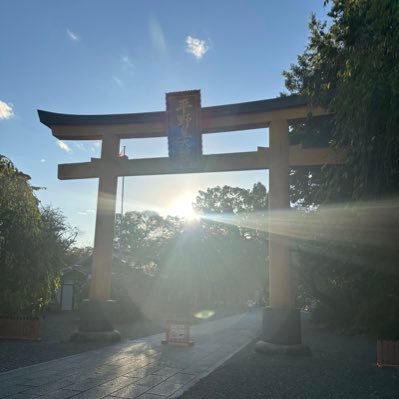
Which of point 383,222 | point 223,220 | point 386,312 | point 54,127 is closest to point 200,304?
point 223,220

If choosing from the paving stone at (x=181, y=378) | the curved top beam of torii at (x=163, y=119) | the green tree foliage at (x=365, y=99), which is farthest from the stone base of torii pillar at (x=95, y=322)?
the green tree foliage at (x=365, y=99)

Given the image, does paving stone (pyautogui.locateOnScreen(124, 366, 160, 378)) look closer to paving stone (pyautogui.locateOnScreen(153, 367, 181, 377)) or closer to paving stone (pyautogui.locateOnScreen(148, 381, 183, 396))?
paving stone (pyautogui.locateOnScreen(153, 367, 181, 377))

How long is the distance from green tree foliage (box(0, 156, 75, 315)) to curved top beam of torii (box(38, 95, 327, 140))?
2502mm

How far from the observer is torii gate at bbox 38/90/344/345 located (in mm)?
11891

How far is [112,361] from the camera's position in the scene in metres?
9.93

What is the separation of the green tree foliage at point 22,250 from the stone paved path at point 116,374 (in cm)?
410

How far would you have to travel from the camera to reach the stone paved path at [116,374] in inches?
271

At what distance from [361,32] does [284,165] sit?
5.55 m

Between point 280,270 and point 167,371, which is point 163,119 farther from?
point 167,371

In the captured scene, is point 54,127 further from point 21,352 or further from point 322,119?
point 322,119

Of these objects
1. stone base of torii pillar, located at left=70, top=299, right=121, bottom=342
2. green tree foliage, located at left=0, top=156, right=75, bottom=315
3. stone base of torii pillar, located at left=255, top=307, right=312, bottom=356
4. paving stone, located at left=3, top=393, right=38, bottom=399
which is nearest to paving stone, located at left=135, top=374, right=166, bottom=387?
paving stone, located at left=3, top=393, right=38, bottom=399

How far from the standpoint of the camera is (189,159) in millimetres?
13508

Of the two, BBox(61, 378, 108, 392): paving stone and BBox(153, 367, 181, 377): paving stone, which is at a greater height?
BBox(61, 378, 108, 392): paving stone

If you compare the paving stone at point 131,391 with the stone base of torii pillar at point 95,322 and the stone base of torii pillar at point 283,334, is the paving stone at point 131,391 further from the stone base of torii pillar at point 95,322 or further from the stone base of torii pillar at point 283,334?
the stone base of torii pillar at point 95,322
